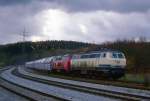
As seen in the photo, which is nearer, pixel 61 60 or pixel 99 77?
pixel 99 77

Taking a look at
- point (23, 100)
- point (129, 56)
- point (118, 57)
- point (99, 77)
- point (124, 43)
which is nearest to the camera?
point (23, 100)

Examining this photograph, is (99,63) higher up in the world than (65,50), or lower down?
higher up

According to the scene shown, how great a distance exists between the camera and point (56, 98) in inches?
830

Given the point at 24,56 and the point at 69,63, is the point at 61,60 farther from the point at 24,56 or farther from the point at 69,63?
the point at 24,56

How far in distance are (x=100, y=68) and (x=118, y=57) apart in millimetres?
1901

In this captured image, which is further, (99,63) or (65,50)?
(65,50)

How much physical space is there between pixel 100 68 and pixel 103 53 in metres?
1.37

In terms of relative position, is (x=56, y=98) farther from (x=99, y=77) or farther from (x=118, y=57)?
(x=99, y=77)

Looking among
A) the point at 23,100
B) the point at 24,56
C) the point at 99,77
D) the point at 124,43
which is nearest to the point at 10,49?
the point at 24,56

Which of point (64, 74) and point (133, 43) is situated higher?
point (133, 43)

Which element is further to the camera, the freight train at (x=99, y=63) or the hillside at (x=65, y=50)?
the hillside at (x=65, y=50)

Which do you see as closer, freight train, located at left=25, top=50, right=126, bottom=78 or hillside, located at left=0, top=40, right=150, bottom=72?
freight train, located at left=25, top=50, right=126, bottom=78

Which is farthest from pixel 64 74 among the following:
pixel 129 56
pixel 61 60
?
pixel 129 56

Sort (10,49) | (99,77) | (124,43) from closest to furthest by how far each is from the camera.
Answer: (99,77), (124,43), (10,49)
